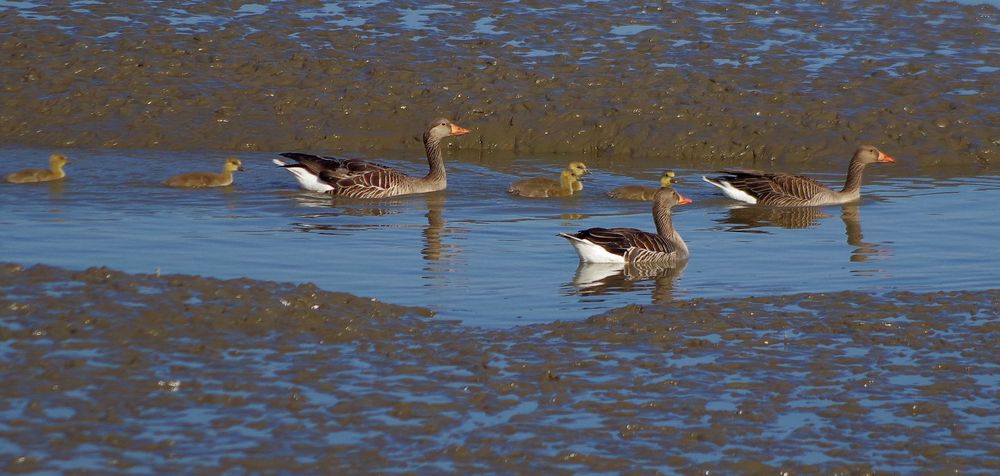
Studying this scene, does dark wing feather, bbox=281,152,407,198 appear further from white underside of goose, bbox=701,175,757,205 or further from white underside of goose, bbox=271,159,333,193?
white underside of goose, bbox=701,175,757,205

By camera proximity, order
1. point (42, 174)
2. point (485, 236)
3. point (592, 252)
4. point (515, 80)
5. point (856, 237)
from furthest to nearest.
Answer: point (515, 80) < point (42, 174) < point (856, 237) < point (485, 236) < point (592, 252)

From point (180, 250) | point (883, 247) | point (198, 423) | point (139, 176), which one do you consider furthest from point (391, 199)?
point (198, 423)

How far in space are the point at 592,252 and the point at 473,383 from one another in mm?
4400

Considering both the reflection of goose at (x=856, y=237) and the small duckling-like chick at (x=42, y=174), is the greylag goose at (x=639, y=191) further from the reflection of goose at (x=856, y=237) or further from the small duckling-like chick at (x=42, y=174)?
the small duckling-like chick at (x=42, y=174)

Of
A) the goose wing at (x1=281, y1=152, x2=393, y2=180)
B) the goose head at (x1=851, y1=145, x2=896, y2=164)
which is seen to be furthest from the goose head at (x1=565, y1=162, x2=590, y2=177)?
the goose head at (x1=851, y1=145, x2=896, y2=164)

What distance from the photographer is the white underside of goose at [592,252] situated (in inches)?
539

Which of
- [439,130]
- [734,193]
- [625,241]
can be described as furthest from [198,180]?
[734,193]

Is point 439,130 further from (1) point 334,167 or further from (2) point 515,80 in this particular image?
(2) point 515,80

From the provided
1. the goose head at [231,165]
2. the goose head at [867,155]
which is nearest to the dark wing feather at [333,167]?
the goose head at [231,165]

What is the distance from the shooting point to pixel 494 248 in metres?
14.6

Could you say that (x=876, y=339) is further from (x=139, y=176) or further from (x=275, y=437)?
(x=139, y=176)

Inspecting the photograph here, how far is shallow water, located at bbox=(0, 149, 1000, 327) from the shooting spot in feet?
41.3

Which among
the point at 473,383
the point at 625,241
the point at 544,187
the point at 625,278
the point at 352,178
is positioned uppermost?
the point at 352,178

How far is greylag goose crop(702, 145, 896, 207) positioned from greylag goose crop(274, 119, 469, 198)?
355 cm
